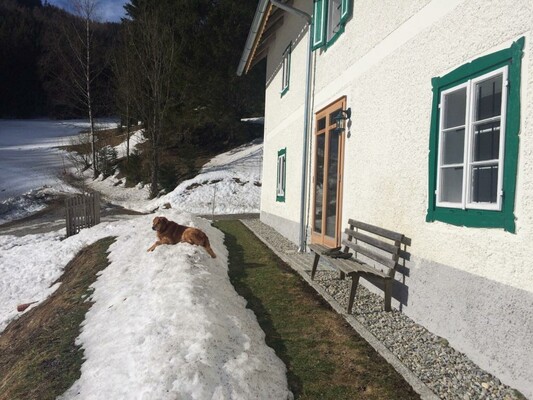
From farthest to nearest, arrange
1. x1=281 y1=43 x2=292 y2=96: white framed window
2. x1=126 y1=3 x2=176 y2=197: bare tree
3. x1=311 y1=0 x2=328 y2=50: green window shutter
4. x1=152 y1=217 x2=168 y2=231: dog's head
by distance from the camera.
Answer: x1=126 y1=3 x2=176 y2=197: bare tree, x1=281 y1=43 x2=292 y2=96: white framed window, x1=311 y1=0 x2=328 y2=50: green window shutter, x1=152 y1=217 x2=168 y2=231: dog's head

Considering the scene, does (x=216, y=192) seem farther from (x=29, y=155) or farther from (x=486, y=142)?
(x=29, y=155)

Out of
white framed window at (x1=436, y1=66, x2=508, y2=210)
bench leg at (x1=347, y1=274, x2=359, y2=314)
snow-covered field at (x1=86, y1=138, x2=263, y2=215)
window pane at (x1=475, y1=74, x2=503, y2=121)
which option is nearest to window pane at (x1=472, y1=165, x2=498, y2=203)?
white framed window at (x1=436, y1=66, x2=508, y2=210)

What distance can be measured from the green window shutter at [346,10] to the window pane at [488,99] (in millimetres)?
3736

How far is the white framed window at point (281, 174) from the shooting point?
1129 cm

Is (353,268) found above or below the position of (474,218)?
below

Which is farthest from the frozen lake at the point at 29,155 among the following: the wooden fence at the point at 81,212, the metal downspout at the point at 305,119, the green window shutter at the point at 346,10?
the green window shutter at the point at 346,10

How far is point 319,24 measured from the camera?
8117mm

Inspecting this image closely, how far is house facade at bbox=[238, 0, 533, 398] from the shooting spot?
9.82 ft

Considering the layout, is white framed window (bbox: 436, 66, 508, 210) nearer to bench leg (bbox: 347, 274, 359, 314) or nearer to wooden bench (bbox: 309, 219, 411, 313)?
wooden bench (bbox: 309, 219, 411, 313)

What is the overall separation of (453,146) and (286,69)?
26.9 ft

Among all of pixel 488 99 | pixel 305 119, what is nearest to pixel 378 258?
pixel 488 99

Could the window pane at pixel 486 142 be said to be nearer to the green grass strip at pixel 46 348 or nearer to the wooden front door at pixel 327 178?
the wooden front door at pixel 327 178

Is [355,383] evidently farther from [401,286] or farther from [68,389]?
Result: [68,389]

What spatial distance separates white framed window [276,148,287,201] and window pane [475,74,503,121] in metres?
7.56
